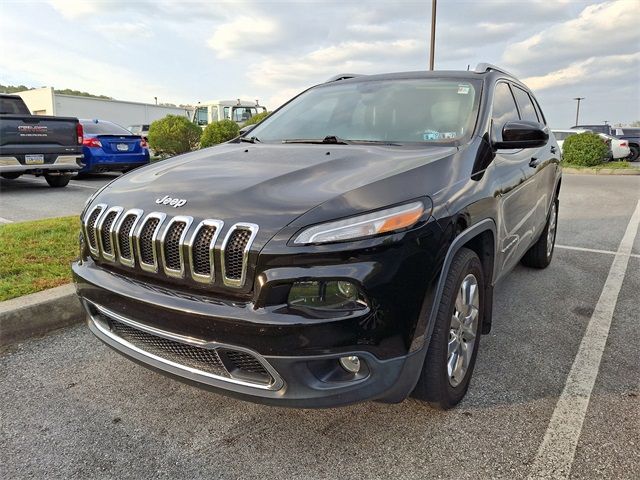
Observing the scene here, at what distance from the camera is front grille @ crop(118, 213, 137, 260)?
7.34 feet

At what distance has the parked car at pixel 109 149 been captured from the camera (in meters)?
10.9

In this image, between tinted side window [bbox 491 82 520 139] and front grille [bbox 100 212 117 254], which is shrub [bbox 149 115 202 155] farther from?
front grille [bbox 100 212 117 254]

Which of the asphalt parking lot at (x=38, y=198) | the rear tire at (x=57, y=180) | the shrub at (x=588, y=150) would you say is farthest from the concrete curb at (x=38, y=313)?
the shrub at (x=588, y=150)

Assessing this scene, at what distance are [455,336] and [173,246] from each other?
136cm

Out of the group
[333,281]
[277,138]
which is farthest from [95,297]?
[277,138]

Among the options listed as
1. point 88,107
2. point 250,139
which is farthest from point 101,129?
point 88,107

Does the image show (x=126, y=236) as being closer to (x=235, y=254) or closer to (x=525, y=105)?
(x=235, y=254)

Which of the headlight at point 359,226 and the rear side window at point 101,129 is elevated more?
the rear side window at point 101,129

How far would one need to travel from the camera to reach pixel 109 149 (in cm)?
1109

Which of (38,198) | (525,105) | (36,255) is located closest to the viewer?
(525,105)

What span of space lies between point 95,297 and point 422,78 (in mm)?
2445

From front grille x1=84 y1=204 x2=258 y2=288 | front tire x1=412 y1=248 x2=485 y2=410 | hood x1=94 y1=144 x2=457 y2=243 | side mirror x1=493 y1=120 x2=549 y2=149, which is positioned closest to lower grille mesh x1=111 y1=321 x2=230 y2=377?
front grille x1=84 y1=204 x2=258 y2=288

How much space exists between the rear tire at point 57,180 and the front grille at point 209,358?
926cm

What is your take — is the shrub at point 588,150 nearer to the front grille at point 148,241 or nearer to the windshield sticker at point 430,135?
the windshield sticker at point 430,135
